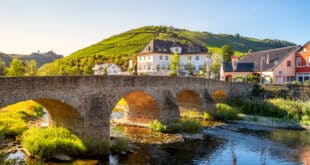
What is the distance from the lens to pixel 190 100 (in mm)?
39406

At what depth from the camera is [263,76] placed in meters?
52.8

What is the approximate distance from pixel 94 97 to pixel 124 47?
85509 mm

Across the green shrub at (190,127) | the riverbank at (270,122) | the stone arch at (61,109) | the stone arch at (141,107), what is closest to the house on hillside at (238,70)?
the riverbank at (270,122)

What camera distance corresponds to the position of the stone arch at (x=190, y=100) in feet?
123

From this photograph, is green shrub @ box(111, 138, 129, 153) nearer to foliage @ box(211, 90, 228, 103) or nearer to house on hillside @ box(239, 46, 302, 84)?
foliage @ box(211, 90, 228, 103)

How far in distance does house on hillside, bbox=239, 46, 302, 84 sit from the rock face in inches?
887

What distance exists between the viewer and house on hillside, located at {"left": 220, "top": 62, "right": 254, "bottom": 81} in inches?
2156

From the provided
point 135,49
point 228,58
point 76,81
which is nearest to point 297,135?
point 76,81

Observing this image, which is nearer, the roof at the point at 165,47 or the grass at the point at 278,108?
the grass at the point at 278,108

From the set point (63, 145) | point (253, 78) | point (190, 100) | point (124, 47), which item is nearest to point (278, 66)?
point (253, 78)

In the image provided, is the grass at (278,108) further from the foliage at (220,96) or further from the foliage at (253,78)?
the foliage at (253,78)

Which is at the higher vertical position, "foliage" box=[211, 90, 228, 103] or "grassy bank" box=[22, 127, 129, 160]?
"foliage" box=[211, 90, 228, 103]

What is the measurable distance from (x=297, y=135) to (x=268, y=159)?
9.79m

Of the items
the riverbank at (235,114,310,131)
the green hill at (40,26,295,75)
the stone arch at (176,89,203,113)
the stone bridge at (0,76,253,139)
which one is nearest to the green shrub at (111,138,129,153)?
the stone bridge at (0,76,253,139)
